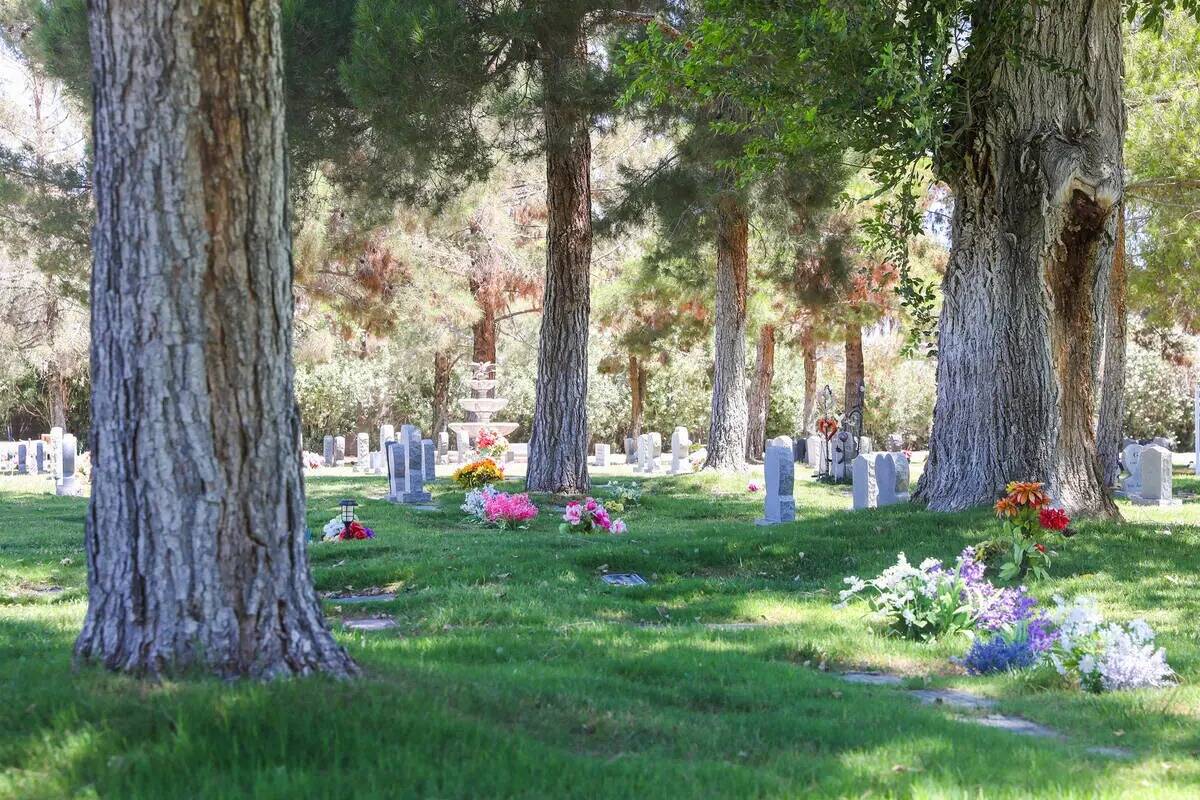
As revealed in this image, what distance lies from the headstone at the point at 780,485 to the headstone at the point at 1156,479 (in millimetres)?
6561

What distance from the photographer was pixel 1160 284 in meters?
23.9

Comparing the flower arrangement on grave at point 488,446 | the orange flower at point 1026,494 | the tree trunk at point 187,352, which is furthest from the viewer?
the flower arrangement on grave at point 488,446

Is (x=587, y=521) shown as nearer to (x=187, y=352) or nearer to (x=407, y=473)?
(x=407, y=473)

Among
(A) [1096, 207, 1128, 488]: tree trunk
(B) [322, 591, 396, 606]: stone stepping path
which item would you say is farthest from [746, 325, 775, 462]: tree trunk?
(B) [322, 591, 396, 606]: stone stepping path

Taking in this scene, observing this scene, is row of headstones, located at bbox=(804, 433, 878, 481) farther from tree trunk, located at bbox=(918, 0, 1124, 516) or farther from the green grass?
the green grass

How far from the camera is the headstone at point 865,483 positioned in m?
14.4

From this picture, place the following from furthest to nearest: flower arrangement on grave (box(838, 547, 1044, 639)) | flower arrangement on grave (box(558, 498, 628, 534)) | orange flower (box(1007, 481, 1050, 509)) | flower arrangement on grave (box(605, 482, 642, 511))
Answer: flower arrangement on grave (box(605, 482, 642, 511)) → flower arrangement on grave (box(558, 498, 628, 534)) → orange flower (box(1007, 481, 1050, 509)) → flower arrangement on grave (box(838, 547, 1044, 639))

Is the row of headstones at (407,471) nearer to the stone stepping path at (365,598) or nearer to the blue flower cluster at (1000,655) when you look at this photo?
the stone stepping path at (365,598)

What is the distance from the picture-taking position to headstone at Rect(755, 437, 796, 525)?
13.2 m

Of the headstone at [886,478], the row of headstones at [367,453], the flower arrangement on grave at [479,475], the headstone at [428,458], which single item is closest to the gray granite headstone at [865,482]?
the headstone at [886,478]

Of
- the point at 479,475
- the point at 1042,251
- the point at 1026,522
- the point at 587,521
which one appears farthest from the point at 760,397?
the point at 1026,522

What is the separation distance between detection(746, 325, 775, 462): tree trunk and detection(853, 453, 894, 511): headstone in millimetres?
14302

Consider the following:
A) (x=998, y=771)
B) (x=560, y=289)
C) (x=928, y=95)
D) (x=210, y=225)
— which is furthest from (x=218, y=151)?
(x=560, y=289)

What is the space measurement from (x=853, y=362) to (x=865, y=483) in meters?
15.2
